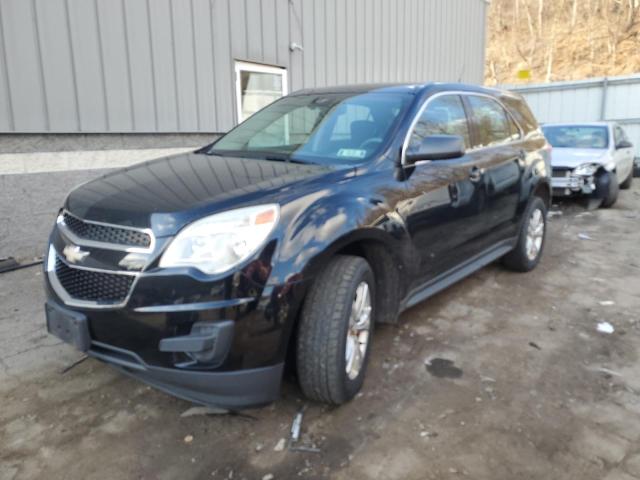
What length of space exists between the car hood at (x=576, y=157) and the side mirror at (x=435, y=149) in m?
6.28

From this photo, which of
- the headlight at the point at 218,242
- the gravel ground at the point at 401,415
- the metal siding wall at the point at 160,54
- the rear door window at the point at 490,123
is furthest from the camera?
the metal siding wall at the point at 160,54

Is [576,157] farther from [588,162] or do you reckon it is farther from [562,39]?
[562,39]

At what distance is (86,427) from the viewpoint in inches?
96.0

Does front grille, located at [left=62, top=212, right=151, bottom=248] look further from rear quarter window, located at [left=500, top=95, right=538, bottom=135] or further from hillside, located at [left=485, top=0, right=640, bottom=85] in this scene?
hillside, located at [left=485, top=0, right=640, bottom=85]

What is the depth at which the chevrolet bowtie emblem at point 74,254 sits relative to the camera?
2246 mm

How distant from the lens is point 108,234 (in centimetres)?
219

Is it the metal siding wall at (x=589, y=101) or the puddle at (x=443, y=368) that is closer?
the puddle at (x=443, y=368)

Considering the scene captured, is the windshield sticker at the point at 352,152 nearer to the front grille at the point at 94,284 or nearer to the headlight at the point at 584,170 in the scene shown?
the front grille at the point at 94,284

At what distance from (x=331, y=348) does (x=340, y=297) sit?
242mm

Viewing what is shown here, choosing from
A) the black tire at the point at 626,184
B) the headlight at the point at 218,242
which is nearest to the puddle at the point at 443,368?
the headlight at the point at 218,242

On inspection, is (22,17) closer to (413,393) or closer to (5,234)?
(5,234)

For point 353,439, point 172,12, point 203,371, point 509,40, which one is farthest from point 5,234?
point 509,40

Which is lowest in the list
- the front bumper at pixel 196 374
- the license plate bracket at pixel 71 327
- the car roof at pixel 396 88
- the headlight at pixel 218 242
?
the front bumper at pixel 196 374

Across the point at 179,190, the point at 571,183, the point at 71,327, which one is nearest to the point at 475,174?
the point at 179,190
